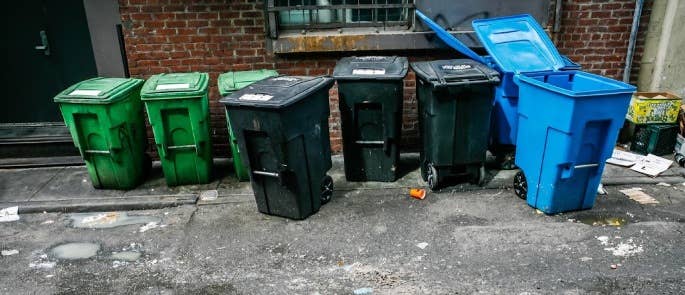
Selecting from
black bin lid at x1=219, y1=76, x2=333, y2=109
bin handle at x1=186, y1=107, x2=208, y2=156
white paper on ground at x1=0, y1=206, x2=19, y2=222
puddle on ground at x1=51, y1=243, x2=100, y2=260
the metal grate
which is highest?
the metal grate

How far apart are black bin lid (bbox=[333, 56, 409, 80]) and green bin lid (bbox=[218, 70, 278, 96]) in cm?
76

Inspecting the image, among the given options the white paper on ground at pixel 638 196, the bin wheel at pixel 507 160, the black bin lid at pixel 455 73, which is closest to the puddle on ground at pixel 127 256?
the black bin lid at pixel 455 73

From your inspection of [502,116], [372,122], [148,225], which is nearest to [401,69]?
[372,122]

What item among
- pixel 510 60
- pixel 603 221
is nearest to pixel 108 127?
pixel 510 60

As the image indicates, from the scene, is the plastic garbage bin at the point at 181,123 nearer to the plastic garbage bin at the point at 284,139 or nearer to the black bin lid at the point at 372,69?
the plastic garbage bin at the point at 284,139

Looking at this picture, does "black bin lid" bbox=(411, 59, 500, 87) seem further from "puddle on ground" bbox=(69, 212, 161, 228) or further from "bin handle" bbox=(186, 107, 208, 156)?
"puddle on ground" bbox=(69, 212, 161, 228)

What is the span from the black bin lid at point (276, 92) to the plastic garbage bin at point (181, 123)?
0.77 meters

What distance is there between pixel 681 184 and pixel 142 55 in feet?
19.6

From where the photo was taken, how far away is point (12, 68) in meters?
5.80

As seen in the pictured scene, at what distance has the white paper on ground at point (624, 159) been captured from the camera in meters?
5.22

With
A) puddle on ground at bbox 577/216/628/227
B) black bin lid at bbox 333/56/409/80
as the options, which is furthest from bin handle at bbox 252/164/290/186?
puddle on ground at bbox 577/216/628/227

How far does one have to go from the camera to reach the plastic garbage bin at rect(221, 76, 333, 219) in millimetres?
Result: 3846

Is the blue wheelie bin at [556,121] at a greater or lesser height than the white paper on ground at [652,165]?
greater

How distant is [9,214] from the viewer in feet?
15.0
